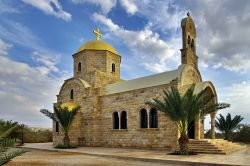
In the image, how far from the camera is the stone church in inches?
590

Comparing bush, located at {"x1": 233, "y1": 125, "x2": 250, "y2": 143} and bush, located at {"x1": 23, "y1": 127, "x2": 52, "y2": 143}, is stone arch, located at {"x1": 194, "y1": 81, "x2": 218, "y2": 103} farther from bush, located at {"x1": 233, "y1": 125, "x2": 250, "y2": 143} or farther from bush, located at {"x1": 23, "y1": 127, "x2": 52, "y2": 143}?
bush, located at {"x1": 23, "y1": 127, "x2": 52, "y2": 143}

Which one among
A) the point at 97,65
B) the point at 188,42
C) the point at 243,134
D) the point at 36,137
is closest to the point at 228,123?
the point at 243,134

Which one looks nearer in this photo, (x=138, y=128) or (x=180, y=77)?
(x=180, y=77)

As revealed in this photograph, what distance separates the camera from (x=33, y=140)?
84.3 feet

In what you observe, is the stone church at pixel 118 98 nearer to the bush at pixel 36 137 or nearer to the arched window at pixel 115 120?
the arched window at pixel 115 120

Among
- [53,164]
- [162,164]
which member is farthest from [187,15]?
[53,164]

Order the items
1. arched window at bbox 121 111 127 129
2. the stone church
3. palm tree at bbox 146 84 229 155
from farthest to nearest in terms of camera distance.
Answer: arched window at bbox 121 111 127 129 → the stone church → palm tree at bbox 146 84 229 155

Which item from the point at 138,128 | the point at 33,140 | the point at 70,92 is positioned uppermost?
the point at 70,92

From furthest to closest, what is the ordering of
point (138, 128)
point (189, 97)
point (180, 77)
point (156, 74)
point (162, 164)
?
1. point (156, 74)
2. point (138, 128)
3. point (180, 77)
4. point (189, 97)
5. point (162, 164)

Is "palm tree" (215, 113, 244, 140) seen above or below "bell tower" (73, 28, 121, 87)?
below

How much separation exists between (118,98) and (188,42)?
6408 mm

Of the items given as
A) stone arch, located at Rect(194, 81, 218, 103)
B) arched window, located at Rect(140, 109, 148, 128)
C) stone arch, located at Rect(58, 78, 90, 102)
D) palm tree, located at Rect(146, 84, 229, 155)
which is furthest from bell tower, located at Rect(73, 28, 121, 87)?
palm tree, located at Rect(146, 84, 229, 155)

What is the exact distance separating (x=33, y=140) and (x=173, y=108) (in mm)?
18777

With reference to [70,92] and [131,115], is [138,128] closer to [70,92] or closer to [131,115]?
[131,115]
